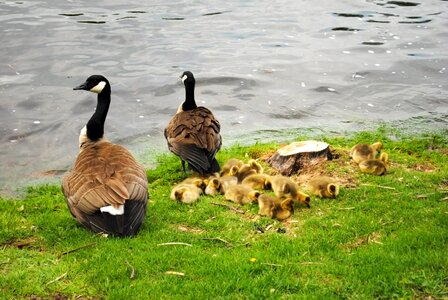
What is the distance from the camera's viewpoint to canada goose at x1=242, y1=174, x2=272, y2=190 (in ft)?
30.5

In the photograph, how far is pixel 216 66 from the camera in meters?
18.8

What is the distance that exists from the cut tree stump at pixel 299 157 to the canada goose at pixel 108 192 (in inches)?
116

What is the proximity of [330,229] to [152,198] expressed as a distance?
308 cm

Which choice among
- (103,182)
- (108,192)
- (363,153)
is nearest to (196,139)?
(363,153)

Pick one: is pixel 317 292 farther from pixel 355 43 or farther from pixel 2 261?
pixel 355 43

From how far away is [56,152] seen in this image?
43.6 feet

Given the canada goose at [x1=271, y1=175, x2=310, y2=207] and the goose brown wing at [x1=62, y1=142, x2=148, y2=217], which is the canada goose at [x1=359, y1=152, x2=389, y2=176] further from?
the goose brown wing at [x1=62, y1=142, x2=148, y2=217]

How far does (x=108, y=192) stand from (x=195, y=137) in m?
3.03

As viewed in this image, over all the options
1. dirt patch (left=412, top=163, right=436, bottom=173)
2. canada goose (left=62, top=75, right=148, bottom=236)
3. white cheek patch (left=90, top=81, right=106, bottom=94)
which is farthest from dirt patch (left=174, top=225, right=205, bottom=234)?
dirt patch (left=412, top=163, right=436, bottom=173)

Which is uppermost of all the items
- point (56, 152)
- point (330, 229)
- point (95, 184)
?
point (95, 184)

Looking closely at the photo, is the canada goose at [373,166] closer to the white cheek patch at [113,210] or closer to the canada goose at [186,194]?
the canada goose at [186,194]

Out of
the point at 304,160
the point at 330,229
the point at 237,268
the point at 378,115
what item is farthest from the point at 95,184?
the point at 378,115

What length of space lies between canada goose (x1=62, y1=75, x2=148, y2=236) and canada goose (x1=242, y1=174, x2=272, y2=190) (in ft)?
6.08

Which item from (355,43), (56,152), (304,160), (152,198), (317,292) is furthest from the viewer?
(355,43)
